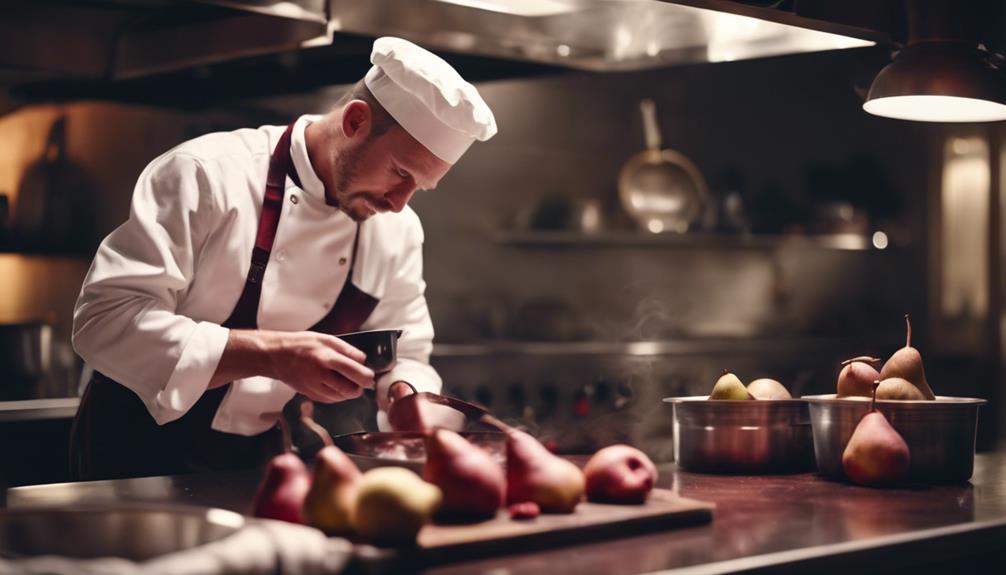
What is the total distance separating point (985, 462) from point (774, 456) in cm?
55

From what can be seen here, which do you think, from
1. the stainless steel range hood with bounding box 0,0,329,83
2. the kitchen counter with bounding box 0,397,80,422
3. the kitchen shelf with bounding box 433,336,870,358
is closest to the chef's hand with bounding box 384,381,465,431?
the stainless steel range hood with bounding box 0,0,329,83

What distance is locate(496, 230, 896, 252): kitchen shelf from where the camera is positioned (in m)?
4.70

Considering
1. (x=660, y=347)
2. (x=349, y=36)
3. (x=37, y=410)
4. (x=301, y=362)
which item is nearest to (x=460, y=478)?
(x=301, y=362)

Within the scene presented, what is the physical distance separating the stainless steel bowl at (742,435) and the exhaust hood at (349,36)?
0.72 meters

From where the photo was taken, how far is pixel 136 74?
3.68m

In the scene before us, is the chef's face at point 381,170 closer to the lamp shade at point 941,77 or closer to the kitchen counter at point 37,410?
the lamp shade at point 941,77

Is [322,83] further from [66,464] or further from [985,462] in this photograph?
[985,462]

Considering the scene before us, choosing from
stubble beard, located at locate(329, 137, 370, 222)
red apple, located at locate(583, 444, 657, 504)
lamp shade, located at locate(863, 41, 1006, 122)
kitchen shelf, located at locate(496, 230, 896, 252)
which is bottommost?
red apple, located at locate(583, 444, 657, 504)

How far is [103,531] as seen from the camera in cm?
129

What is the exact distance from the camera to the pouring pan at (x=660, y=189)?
4875 millimetres

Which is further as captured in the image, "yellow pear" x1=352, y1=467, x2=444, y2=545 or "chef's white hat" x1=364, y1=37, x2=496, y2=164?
"chef's white hat" x1=364, y1=37, x2=496, y2=164

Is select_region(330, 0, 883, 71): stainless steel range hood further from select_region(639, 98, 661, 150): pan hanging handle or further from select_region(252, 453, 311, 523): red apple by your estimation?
select_region(639, 98, 661, 150): pan hanging handle

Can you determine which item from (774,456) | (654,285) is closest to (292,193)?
(774,456)

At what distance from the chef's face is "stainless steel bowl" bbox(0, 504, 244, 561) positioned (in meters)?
1.00
